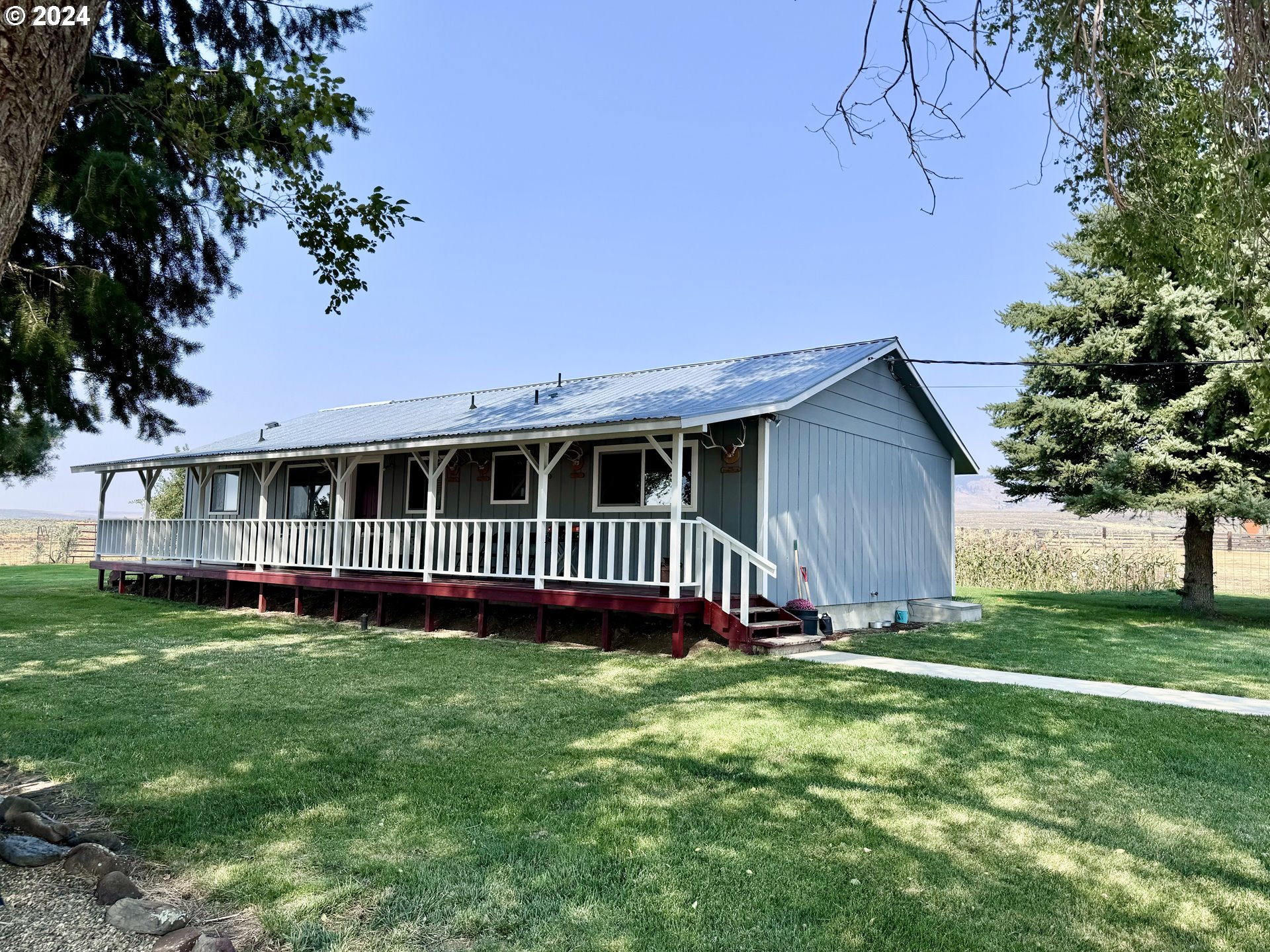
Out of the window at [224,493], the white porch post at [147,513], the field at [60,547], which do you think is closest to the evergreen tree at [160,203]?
the white porch post at [147,513]

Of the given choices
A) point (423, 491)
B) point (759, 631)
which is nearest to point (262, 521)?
point (423, 491)

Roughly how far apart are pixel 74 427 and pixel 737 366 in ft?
31.0

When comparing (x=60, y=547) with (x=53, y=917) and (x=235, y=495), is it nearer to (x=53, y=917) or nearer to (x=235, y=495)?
(x=235, y=495)

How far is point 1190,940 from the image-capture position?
299 centimetres

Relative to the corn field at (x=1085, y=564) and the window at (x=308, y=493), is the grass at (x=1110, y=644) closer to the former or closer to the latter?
the corn field at (x=1085, y=564)

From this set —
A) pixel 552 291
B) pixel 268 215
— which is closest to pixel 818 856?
pixel 268 215

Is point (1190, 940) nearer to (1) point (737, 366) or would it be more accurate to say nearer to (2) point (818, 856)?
(2) point (818, 856)

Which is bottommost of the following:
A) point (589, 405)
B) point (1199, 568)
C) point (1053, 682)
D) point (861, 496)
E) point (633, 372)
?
point (1053, 682)

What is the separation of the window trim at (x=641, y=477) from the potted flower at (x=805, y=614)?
6.16 ft

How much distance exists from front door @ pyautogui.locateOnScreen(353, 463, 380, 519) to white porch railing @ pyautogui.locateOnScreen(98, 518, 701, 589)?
3.52ft

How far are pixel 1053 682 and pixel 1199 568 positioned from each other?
1032cm

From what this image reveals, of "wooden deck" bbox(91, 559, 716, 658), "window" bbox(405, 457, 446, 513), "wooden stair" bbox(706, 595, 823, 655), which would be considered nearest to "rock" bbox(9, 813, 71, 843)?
"wooden deck" bbox(91, 559, 716, 658)

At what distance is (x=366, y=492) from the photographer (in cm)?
1593

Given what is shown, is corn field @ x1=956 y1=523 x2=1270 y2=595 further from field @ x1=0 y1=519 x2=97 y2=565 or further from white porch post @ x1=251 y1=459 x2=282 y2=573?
field @ x1=0 y1=519 x2=97 y2=565
